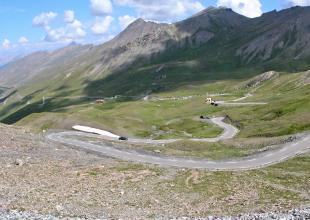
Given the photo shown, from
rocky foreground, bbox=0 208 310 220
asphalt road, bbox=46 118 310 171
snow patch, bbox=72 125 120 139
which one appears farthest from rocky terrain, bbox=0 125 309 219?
snow patch, bbox=72 125 120 139

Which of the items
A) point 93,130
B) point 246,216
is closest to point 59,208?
point 246,216

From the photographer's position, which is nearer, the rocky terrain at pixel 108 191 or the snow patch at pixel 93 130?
the rocky terrain at pixel 108 191

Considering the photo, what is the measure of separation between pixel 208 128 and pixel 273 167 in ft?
339

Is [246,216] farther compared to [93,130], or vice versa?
[93,130]

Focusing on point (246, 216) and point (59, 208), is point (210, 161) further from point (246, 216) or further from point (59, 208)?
point (246, 216)

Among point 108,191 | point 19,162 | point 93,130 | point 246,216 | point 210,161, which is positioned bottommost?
point 210,161

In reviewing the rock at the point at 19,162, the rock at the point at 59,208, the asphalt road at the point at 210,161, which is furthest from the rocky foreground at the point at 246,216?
the asphalt road at the point at 210,161

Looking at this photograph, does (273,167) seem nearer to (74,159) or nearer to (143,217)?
(74,159)

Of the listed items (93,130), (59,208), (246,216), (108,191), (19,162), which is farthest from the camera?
(93,130)

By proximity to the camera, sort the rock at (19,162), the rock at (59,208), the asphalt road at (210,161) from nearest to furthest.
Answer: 1. the rock at (59,208)
2. the rock at (19,162)
3. the asphalt road at (210,161)

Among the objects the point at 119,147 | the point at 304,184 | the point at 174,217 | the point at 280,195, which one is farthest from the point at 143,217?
the point at 119,147

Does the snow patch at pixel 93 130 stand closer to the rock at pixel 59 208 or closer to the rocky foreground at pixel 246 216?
the rock at pixel 59 208

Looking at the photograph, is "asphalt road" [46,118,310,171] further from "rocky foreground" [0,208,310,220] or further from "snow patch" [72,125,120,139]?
"snow patch" [72,125,120,139]

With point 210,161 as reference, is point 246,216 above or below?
above
